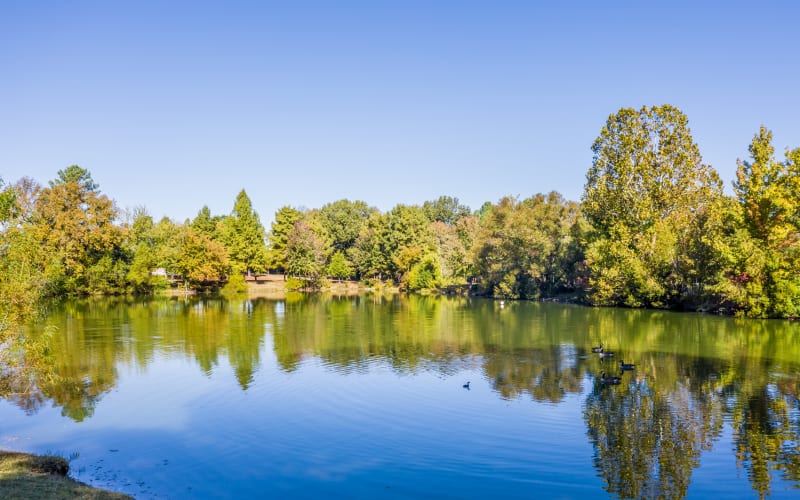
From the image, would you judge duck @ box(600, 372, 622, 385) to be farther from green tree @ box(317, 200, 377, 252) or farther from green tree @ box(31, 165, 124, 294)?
green tree @ box(317, 200, 377, 252)

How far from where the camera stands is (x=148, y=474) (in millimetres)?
13586

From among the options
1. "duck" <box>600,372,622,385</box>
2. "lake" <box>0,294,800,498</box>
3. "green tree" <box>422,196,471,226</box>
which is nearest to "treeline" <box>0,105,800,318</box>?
"lake" <box>0,294,800,498</box>

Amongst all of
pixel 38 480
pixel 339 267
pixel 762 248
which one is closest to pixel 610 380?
pixel 38 480

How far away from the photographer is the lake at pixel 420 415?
13266 millimetres

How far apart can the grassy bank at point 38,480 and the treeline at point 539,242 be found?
3817 mm

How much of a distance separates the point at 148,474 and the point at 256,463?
2.50 m

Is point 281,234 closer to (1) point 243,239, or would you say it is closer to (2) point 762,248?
(1) point 243,239

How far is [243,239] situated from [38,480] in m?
81.5

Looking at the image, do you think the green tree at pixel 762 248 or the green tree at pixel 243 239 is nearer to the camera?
the green tree at pixel 762 248

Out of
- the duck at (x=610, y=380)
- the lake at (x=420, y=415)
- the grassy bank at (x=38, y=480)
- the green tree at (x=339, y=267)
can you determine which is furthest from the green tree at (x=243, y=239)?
the grassy bank at (x=38, y=480)

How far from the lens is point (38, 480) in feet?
35.5

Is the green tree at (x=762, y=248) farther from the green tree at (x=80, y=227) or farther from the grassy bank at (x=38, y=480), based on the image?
the green tree at (x=80, y=227)

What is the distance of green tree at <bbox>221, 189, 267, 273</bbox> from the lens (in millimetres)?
89750

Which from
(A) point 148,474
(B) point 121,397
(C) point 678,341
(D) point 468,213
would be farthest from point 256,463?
(D) point 468,213
